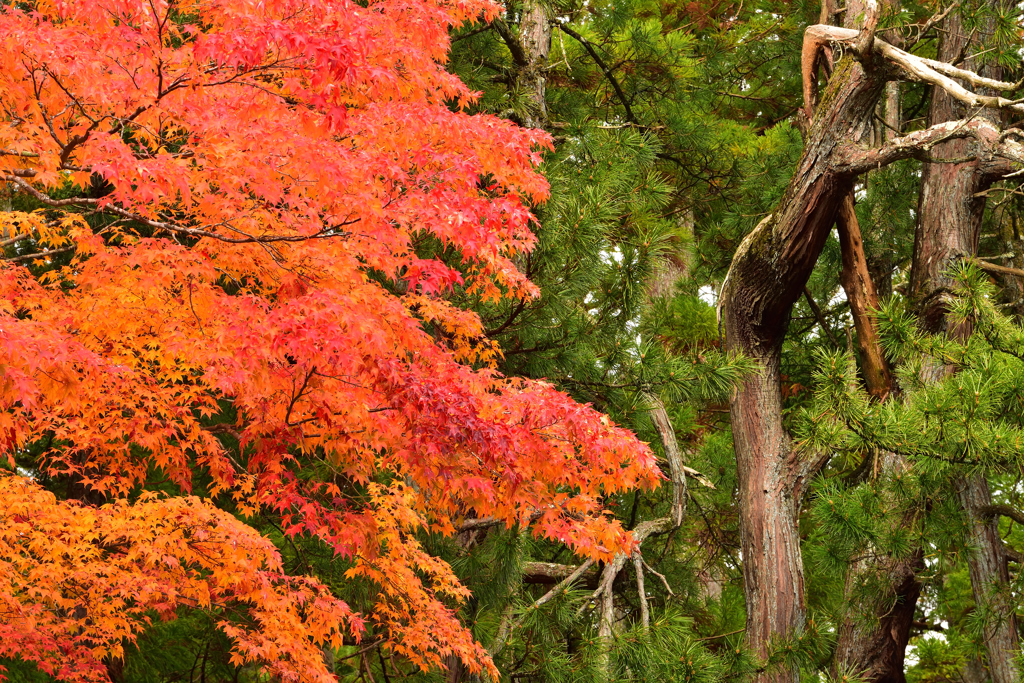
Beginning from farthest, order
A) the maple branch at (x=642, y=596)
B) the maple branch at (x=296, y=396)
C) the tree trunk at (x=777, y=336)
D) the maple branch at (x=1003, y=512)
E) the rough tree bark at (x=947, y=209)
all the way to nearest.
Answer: the rough tree bark at (x=947, y=209), the tree trunk at (x=777, y=336), the maple branch at (x=642, y=596), the maple branch at (x=1003, y=512), the maple branch at (x=296, y=396)

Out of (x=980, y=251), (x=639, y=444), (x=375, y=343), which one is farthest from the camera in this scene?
(x=980, y=251)

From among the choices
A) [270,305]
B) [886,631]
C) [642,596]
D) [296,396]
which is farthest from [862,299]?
[270,305]

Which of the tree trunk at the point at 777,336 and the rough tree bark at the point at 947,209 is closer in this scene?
the tree trunk at the point at 777,336

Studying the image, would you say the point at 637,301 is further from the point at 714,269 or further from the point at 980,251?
the point at 980,251

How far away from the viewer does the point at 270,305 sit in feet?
14.3

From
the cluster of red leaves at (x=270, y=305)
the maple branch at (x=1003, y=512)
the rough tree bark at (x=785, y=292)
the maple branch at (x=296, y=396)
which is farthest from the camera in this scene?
the rough tree bark at (x=785, y=292)

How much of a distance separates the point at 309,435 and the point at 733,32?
791 cm

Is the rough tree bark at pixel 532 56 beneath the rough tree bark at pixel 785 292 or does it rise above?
above

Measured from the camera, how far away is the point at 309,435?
5.15 m

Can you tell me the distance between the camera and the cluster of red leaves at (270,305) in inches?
154

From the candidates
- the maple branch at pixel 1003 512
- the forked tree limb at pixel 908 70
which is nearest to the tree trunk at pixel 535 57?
the forked tree limb at pixel 908 70

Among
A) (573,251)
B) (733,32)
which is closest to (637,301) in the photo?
(573,251)

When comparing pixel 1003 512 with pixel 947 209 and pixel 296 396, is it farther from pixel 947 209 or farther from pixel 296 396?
pixel 296 396

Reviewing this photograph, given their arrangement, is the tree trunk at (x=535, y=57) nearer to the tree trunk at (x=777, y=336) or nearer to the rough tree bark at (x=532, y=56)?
the rough tree bark at (x=532, y=56)
